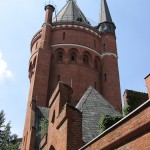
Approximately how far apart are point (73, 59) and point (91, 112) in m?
15.3

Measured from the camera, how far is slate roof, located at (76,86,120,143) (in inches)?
396

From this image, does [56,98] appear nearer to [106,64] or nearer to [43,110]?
[43,110]

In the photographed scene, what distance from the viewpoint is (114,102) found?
82.6 ft

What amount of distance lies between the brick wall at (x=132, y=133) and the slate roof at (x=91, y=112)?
14.0ft

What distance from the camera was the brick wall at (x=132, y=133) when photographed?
413 cm

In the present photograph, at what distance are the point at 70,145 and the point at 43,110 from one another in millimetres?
13772

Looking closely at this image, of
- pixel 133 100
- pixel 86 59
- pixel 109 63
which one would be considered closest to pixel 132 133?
pixel 133 100

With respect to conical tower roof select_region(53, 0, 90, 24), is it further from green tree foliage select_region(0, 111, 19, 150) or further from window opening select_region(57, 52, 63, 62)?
green tree foliage select_region(0, 111, 19, 150)

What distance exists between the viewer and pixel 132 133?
441 centimetres

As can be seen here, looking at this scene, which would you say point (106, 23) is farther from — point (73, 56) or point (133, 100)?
point (133, 100)

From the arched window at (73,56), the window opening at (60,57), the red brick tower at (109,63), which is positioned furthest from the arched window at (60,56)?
the red brick tower at (109,63)

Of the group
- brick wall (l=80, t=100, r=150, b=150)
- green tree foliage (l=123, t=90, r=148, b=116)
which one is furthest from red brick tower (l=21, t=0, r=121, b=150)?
brick wall (l=80, t=100, r=150, b=150)

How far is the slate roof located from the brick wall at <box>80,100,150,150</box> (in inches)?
168

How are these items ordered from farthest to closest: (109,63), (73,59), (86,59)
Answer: (109,63)
(86,59)
(73,59)
